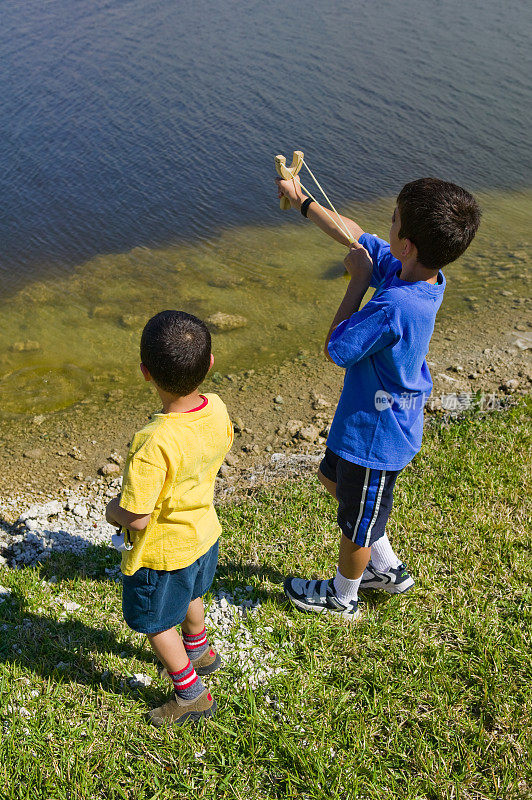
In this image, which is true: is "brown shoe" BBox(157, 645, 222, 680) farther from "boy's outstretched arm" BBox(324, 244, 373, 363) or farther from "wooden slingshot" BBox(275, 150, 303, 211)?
"wooden slingshot" BBox(275, 150, 303, 211)

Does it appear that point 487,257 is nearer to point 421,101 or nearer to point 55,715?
point 421,101

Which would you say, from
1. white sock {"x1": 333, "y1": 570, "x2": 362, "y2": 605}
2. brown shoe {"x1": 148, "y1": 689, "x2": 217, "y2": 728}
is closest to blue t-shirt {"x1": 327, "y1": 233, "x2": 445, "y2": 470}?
white sock {"x1": 333, "y1": 570, "x2": 362, "y2": 605}

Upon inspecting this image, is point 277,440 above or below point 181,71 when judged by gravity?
below

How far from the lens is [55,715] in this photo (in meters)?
2.66

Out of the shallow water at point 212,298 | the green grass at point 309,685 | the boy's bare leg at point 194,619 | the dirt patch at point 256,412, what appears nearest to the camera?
the green grass at point 309,685

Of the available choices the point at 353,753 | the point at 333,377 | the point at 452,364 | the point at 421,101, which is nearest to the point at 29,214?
the point at 333,377

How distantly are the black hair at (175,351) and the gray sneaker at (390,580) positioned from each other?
57.2 inches

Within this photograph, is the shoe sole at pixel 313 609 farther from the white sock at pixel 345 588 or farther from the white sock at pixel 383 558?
the white sock at pixel 383 558

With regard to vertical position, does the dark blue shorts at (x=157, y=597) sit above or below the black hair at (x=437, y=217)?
below

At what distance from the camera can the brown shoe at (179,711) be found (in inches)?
105

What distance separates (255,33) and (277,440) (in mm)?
10250

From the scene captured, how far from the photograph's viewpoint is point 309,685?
111 inches

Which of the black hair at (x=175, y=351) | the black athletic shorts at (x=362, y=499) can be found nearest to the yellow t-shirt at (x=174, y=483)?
the black hair at (x=175, y=351)

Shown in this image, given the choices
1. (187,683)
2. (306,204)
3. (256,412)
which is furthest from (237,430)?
(187,683)
